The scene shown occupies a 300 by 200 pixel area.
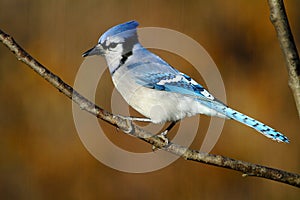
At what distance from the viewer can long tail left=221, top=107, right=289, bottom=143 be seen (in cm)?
113

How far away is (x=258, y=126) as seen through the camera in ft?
4.09

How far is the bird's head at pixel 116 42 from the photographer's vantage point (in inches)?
45.2

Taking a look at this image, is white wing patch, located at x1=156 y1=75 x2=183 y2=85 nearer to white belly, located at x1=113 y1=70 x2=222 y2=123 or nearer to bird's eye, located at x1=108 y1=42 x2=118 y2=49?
white belly, located at x1=113 y1=70 x2=222 y2=123

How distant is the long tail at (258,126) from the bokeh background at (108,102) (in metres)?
1.69

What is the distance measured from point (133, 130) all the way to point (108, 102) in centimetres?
201

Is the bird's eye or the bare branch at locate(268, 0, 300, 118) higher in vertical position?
the bird's eye

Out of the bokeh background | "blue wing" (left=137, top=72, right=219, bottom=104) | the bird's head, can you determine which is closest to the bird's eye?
the bird's head

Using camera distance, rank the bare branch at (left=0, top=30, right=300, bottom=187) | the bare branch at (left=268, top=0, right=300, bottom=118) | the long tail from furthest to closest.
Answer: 1. the long tail
2. the bare branch at (left=0, top=30, right=300, bottom=187)
3. the bare branch at (left=268, top=0, right=300, bottom=118)

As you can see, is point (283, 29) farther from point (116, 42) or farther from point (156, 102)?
Result: point (156, 102)

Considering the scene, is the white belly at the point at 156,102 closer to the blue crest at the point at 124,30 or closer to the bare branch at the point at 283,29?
the blue crest at the point at 124,30

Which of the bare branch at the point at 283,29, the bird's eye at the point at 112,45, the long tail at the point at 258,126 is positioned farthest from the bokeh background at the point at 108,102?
the bare branch at the point at 283,29

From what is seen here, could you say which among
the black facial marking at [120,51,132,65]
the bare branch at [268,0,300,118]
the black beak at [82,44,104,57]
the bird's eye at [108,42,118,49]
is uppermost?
the black facial marking at [120,51,132,65]

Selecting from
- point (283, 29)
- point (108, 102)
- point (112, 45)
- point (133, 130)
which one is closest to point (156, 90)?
point (112, 45)

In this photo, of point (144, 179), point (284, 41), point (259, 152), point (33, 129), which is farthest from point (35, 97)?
point (284, 41)
